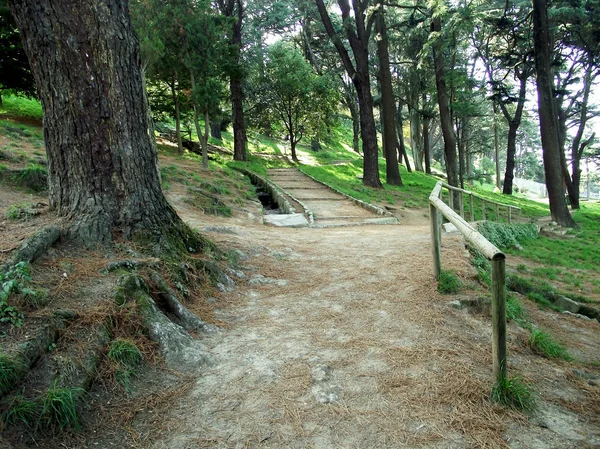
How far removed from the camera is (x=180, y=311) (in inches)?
148

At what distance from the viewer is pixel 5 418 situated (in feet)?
7.06

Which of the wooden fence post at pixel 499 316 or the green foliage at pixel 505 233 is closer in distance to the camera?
the wooden fence post at pixel 499 316

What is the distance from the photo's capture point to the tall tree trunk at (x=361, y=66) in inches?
746

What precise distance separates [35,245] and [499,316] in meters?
3.79

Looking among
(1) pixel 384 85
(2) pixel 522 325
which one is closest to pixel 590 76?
(1) pixel 384 85

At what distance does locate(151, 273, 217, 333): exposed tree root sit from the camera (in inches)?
147

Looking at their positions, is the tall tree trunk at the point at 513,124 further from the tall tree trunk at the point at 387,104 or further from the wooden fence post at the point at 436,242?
the wooden fence post at the point at 436,242

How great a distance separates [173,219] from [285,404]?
2853 millimetres

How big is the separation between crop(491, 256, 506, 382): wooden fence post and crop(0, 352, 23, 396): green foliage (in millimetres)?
2991

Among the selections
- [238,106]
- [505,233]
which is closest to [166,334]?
[505,233]

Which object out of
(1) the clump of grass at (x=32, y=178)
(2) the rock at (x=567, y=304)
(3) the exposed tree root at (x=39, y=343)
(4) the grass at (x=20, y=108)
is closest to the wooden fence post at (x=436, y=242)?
(2) the rock at (x=567, y=304)

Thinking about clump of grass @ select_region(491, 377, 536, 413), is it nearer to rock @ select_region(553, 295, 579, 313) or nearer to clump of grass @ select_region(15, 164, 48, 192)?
rock @ select_region(553, 295, 579, 313)

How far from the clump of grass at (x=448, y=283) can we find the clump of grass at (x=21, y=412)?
395 cm

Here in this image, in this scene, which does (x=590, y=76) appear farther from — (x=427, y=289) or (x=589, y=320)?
(x=427, y=289)
